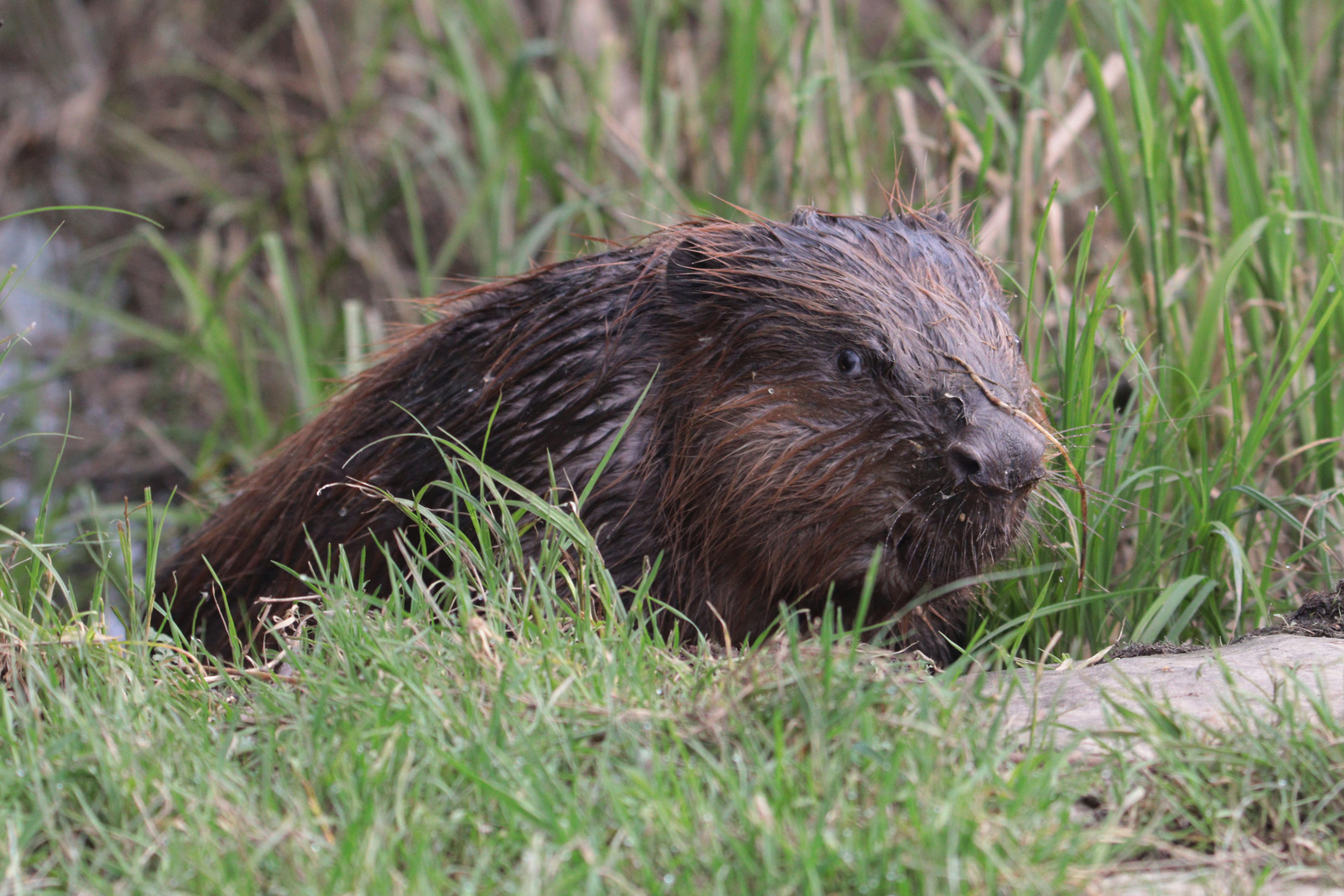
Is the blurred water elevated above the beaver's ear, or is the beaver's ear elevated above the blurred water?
the beaver's ear

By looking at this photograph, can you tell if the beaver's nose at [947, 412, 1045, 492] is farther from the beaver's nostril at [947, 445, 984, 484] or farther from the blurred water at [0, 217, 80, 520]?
the blurred water at [0, 217, 80, 520]

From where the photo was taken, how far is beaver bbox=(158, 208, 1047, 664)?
2852 millimetres

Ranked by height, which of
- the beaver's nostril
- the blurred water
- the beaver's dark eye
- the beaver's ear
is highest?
the beaver's ear

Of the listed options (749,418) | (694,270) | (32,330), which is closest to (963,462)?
(749,418)

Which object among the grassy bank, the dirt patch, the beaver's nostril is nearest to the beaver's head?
the beaver's nostril

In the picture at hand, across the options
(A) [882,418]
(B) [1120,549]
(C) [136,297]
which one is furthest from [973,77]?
(C) [136,297]

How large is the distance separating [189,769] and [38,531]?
0.92 metres

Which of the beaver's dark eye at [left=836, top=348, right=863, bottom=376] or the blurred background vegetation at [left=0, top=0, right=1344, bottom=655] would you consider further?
the blurred background vegetation at [left=0, top=0, right=1344, bottom=655]

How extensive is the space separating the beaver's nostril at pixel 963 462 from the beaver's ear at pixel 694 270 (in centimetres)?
66

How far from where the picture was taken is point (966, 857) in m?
1.81

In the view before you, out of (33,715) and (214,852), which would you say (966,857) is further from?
(33,715)

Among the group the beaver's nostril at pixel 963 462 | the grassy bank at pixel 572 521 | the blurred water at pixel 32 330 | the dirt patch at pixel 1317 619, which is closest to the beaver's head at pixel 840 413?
the beaver's nostril at pixel 963 462

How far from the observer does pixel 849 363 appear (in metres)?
2.96

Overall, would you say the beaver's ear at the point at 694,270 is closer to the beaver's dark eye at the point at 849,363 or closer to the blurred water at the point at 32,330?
the beaver's dark eye at the point at 849,363
